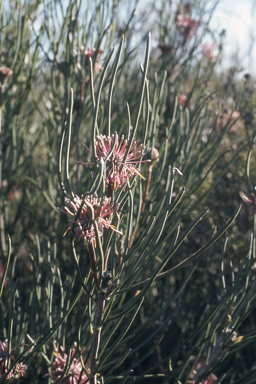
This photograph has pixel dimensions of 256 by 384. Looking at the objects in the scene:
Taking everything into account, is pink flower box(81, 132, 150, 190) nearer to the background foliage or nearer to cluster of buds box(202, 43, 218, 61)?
the background foliage

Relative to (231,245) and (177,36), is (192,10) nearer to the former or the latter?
(177,36)

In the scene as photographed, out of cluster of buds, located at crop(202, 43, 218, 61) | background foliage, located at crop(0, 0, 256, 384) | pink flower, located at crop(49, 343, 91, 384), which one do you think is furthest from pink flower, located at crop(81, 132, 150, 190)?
cluster of buds, located at crop(202, 43, 218, 61)

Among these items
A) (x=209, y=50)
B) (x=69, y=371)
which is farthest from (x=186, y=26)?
(x=69, y=371)

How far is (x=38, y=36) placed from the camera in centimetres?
124

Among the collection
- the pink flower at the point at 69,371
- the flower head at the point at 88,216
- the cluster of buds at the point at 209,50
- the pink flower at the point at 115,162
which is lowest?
the pink flower at the point at 69,371

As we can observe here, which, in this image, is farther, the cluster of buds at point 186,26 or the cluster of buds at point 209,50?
the cluster of buds at point 209,50

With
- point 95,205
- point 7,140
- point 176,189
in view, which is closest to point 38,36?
point 7,140

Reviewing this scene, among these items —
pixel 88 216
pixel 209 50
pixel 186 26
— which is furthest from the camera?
pixel 209 50

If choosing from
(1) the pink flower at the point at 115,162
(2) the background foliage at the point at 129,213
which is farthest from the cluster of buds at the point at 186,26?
(1) the pink flower at the point at 115,162

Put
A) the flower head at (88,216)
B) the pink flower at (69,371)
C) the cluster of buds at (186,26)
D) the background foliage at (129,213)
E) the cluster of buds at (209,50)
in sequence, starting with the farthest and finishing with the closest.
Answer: the cluster of buds at (209,50)
the cluster of buds at (186,26)
the pink flower at (69,371)
the background foliage at (129,213)
the flower head at (88,216)

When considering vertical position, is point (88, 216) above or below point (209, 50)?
below

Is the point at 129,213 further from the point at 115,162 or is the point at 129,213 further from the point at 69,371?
the point at 69,371

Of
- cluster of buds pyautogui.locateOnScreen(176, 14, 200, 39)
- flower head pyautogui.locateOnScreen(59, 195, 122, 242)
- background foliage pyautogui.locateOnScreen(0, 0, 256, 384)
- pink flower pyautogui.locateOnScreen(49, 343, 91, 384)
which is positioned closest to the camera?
flower head pyautogui.locateOnScreen(59, 195, 122, 242)

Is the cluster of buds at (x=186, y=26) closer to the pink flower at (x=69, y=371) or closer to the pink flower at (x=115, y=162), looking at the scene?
the pink flower at (x=115, y=162)
